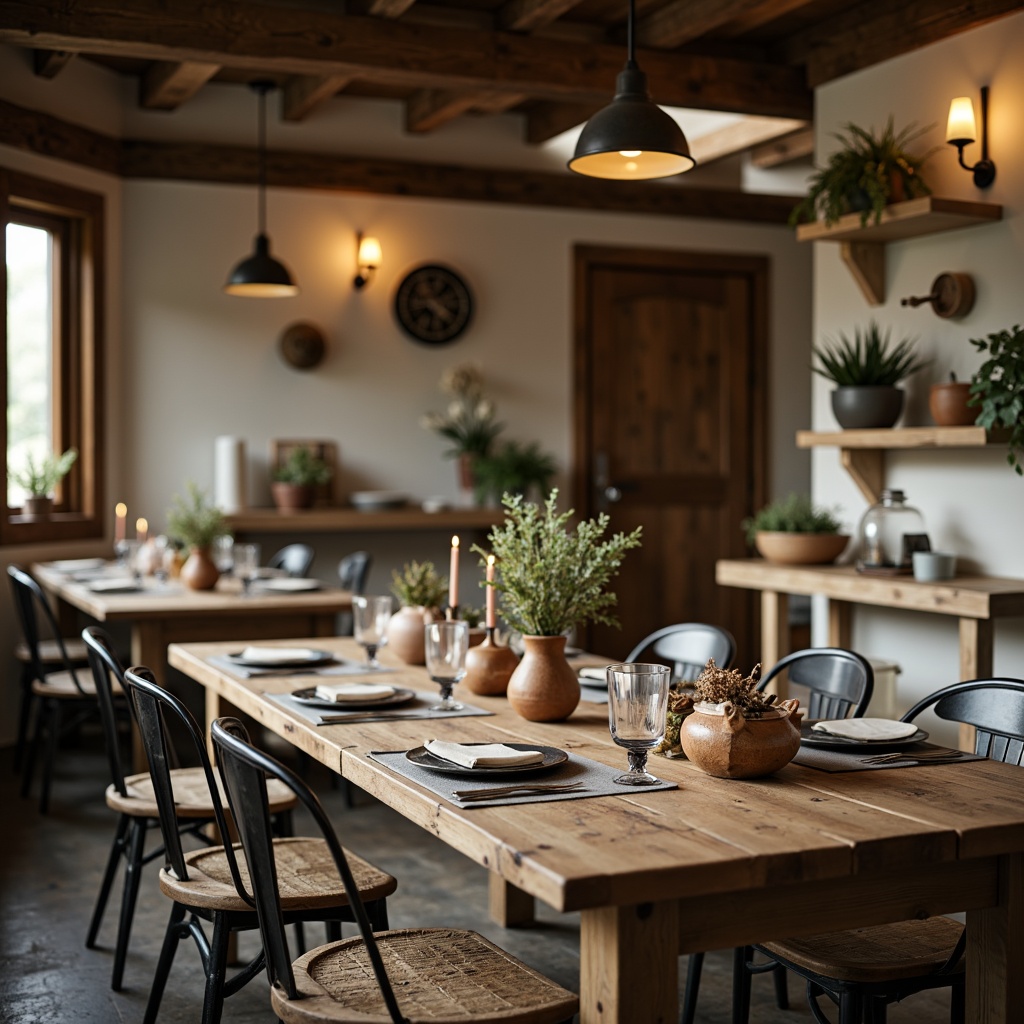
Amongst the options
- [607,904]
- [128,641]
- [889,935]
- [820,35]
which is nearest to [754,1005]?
[889,935]

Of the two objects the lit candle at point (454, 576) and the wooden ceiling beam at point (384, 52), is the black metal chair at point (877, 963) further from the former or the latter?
the wooden ceiling beam at point (384, 52)

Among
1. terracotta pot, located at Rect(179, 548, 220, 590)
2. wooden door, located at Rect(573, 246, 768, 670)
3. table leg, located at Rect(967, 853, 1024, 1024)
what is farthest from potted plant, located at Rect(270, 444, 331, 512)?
table leg, located at Rect(967, 853, 1024, 1024)

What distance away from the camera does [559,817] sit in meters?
1.78

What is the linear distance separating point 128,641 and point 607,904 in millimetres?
4868

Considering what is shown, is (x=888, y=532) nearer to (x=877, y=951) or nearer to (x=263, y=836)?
(x=877, y=951)

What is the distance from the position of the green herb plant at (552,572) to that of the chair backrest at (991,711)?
64cm

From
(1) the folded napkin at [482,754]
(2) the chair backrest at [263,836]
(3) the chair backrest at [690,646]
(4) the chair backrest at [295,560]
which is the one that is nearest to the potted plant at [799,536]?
(3) the chair backrest at [690,646]

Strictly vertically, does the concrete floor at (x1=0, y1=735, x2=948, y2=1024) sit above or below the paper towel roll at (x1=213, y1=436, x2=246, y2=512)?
below

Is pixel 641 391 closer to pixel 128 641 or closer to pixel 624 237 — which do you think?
pixel 624 237

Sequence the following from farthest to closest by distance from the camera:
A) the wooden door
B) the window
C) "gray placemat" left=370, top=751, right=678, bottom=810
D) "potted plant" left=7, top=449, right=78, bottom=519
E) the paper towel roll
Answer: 1. the wooden door
2. the paper towel roll
3. the window
4. "potted plant" left=7, top=449, right=78, bottom=519
5. "gray placemat" left=370, top=751, right=678, bottom=810

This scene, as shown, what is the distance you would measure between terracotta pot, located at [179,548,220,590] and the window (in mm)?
1199

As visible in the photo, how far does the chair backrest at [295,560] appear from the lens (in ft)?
18.6

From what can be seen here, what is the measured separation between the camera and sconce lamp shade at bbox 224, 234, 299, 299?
5.42 metres

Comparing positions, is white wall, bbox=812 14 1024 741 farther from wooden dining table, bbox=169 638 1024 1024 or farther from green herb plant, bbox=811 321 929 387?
wooden dining table, bbox=169 638 1024 1024
